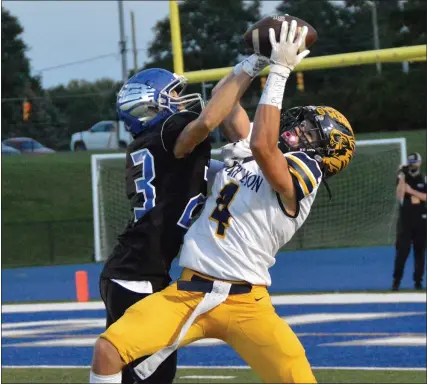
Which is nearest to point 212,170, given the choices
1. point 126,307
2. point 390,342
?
point 126,307

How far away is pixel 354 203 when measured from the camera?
23.0m

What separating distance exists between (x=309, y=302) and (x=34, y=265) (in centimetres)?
1080

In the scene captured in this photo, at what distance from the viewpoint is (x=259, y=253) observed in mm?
4438

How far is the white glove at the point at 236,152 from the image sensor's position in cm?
459

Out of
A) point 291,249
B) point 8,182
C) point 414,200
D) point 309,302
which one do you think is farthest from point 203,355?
point 8,182

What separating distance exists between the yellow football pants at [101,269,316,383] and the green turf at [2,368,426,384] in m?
3.91

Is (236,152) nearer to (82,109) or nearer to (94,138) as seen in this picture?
(94,138)

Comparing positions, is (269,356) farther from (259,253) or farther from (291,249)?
(291,249)

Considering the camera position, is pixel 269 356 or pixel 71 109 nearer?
pixel 269 356

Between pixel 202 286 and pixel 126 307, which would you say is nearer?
pixel 202 286

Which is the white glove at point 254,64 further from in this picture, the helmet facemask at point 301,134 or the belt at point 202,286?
the belt at point 202,286

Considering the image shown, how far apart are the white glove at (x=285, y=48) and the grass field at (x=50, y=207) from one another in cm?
Result: 1812

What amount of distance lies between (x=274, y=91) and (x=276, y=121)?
0.13 metres

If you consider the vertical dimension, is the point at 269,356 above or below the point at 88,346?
above
